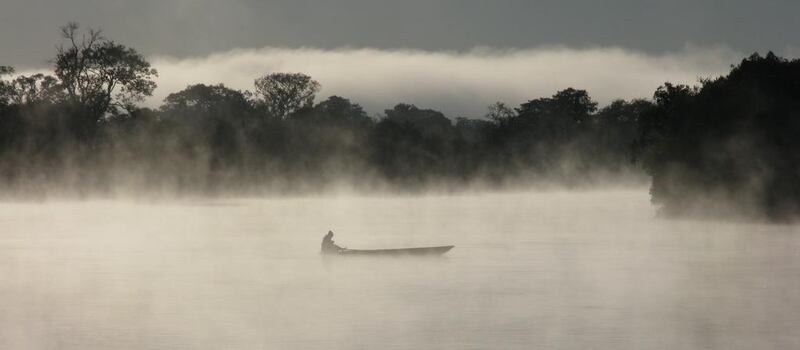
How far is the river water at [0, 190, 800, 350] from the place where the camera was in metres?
35.8

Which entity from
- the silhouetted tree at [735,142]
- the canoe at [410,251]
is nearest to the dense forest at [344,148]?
the silhouetted tree at [735,142]

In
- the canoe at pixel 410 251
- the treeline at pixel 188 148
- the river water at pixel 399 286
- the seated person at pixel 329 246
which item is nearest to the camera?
the river water at pixel 399 286

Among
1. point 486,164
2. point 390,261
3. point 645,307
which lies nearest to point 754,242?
point 390,261

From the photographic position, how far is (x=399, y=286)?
164ft

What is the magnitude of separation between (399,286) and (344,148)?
116280 mm

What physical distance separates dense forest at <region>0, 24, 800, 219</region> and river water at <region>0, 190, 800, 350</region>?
5630mm

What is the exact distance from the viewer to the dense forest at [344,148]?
9312 centimetres

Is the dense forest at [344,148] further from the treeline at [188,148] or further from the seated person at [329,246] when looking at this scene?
the seated person at [329,246]

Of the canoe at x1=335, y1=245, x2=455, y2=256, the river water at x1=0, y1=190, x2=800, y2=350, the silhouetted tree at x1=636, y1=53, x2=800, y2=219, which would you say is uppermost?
the silhouetted tree at x1=636, y1=53, x2=800, y2=219

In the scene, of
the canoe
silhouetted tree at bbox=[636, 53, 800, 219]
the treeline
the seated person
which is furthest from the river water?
the treeline

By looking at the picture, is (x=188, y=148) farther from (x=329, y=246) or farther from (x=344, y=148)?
(x=329, y=246)

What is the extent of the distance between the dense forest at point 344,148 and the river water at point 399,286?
563 centimetres

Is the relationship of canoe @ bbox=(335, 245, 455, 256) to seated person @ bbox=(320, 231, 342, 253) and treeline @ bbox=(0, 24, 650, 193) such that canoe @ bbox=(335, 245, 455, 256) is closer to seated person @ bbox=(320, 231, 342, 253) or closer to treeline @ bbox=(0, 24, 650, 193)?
seated person @ bbox=(320, 231, 342, 253)

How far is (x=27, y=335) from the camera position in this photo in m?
35.8
